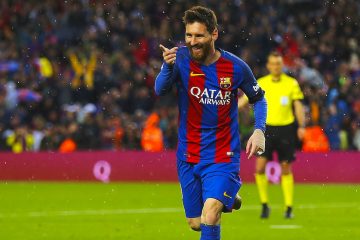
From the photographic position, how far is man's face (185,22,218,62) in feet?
25.3

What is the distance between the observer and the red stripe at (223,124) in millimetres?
8039

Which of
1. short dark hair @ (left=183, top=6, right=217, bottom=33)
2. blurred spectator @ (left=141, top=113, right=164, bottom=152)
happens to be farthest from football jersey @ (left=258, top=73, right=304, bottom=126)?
blurred spectator @ (left=141, top=113, right=164, bottom=152)

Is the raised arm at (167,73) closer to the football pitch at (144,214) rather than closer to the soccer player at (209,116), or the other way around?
the soccer player at (209,116)

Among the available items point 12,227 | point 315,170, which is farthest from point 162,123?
point 12,227

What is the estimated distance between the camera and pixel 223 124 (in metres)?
8.08

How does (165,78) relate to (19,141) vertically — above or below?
above

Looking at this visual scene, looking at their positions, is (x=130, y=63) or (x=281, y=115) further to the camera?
(x=130, y=63)

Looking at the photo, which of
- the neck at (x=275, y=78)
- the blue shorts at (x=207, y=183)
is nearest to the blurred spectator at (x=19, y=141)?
the neck at (x=275, y=78)

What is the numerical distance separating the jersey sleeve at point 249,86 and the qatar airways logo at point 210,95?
20 cm

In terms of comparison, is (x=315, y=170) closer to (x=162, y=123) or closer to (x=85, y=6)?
(x=162, y=123)

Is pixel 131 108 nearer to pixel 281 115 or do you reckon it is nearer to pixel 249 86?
pixel 281 115

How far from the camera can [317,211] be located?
587 inches

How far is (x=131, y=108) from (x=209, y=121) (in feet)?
51.7

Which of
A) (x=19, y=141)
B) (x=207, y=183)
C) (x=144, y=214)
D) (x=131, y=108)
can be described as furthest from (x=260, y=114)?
(x=131, y=108)
